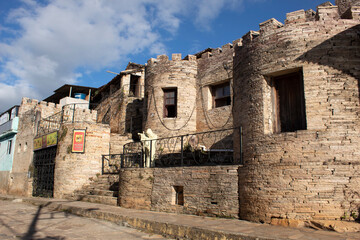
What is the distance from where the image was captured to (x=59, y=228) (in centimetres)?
765

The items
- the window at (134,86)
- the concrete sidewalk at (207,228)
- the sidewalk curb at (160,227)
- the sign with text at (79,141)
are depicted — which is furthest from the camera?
the window at (134,86)

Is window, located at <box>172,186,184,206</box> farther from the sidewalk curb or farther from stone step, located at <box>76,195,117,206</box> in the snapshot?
stone step, located at <box>76,195,117,206</box>

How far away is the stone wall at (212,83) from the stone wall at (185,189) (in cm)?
487

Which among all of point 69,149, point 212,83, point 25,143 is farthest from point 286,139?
point 25,143

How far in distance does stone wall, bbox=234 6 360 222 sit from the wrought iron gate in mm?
10702

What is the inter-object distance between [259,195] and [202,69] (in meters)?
8.96

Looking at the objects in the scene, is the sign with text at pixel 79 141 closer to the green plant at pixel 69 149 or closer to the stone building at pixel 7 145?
the green plant at pixel 69 149

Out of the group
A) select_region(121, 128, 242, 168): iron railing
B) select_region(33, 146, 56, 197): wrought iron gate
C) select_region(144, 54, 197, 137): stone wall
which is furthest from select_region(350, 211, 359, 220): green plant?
select_region(33, 146, 56, 197): wrought iron gate

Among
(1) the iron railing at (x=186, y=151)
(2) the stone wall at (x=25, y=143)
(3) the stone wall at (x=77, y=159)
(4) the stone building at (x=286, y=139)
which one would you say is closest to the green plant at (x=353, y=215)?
(4) the stone building at (x=286, y=139)

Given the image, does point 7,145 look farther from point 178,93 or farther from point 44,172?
point 178,93

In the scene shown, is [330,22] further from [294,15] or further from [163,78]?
[163,78]

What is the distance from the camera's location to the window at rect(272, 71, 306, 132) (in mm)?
7262

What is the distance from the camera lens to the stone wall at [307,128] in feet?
20.7

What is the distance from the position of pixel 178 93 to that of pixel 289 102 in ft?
25.1
